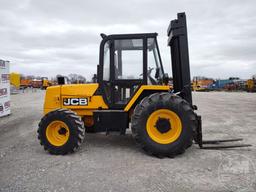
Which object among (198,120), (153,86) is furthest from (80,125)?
(198,120)

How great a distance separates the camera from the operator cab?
5.67 m

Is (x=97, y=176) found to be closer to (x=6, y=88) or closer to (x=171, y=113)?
(x=171, y=113)

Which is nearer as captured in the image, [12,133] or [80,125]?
[80,125]

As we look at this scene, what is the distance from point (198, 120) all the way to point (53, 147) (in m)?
3.14

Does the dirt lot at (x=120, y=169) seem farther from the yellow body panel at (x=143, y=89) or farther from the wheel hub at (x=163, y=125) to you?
the yellow body panel at (x=143, y=89)

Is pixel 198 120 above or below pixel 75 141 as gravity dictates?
above

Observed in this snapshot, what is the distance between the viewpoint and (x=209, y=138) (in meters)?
7.09

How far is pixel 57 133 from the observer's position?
5.57 meters

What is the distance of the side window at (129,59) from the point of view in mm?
5715

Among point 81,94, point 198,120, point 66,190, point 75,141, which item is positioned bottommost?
point 66,190

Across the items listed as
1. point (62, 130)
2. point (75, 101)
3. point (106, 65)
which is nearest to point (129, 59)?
point (106, 65)

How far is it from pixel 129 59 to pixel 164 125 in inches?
67.6

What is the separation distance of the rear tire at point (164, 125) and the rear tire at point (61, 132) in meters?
1.18

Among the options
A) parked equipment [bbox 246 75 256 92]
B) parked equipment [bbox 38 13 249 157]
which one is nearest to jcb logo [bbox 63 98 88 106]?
parked equipment [bbox 38 13 249 157]
